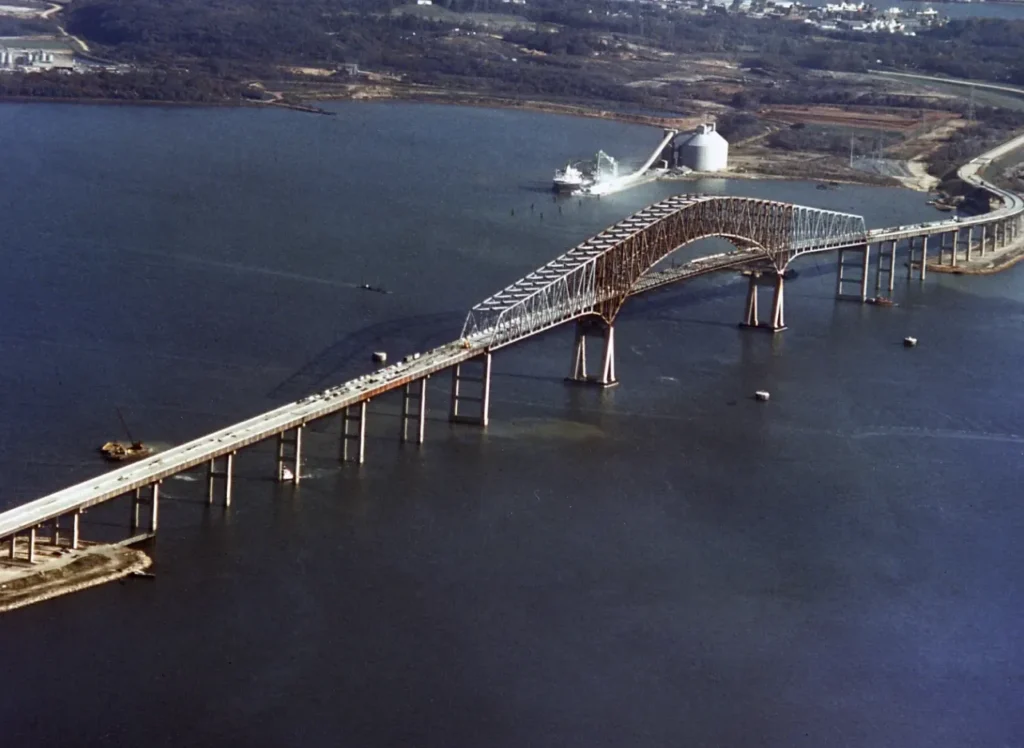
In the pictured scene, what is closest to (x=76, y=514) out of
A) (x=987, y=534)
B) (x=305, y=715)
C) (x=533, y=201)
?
(x=305, y=715)

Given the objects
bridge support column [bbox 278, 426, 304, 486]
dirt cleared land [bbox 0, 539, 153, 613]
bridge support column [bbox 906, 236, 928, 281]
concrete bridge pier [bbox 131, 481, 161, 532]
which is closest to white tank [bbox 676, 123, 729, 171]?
bridge support column [bbox 906, 236, 928, 281]

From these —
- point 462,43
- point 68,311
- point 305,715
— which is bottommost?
point 305,715

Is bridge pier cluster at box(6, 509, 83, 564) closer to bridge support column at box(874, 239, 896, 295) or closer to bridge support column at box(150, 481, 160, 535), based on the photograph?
bridge support column at box(150, 481, 160, 535)

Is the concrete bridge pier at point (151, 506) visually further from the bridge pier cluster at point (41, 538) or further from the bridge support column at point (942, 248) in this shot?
the bridge support column at point (942, 248)

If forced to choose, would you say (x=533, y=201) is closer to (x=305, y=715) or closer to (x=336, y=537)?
(x=336, y=537)

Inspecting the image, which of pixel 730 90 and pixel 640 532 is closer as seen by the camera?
pixel 640 532

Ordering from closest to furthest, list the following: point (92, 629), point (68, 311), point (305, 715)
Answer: point (305, 715), point (92, 629), point (68, 311)
